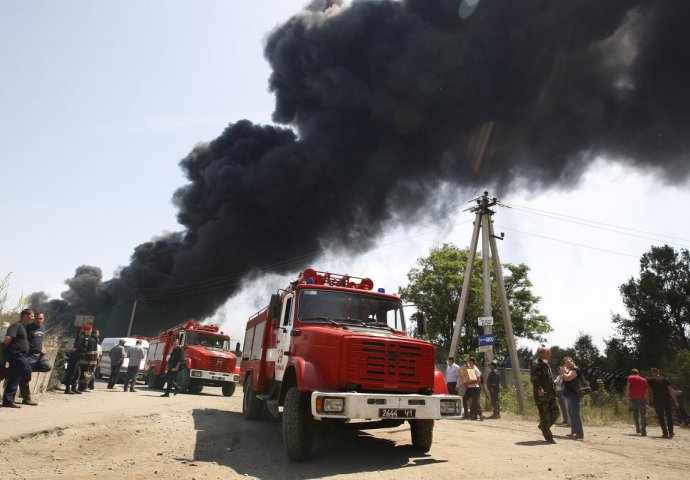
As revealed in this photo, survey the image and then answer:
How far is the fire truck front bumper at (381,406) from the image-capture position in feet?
16.9

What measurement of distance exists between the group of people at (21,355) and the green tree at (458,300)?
96.4 ft

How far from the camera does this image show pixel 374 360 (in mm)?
5711

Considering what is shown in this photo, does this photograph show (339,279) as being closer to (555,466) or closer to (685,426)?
(555,466)

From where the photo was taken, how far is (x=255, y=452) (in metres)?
6.35

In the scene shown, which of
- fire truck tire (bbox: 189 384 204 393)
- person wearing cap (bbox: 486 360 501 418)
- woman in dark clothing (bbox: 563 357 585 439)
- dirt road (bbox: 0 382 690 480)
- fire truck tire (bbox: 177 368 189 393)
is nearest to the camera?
dirt road (bbox: 0 382 690 480)

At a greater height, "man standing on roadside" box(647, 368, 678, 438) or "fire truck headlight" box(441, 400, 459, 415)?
"man standing on roadside" box(647, 368, 678, 438)

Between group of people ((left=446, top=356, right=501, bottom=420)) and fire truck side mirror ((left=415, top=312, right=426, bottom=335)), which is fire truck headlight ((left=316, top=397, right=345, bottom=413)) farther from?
group of people ((left=446, top=356, right=501, bottom=420))

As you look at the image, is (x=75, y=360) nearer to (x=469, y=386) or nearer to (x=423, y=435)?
(x=423, y=435)

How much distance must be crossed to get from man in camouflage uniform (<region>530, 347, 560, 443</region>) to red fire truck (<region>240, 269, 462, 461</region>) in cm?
260

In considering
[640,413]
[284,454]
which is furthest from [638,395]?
[284,454]

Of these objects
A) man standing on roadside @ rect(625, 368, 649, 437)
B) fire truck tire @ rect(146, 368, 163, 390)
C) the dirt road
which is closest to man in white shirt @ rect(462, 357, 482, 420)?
man standing on roadside @ rect(625, 368, 649, 437)

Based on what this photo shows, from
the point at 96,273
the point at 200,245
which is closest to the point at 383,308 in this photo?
the point at 200,245

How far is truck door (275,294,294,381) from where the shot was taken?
6980mm

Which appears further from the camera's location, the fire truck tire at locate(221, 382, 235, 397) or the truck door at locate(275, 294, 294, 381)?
the fire truck tire at locate(221, 382, 235, 397)
